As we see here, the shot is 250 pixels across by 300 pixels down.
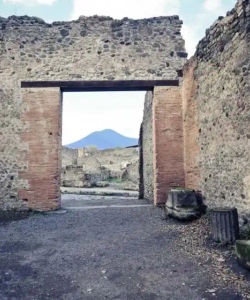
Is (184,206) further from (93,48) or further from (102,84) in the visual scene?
(93,48)

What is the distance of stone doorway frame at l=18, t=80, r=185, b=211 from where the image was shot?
771cm

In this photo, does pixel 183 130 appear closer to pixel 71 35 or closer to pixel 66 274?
pixel 71 35

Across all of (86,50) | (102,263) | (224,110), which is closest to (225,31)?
(224,110)

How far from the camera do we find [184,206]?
19.8ft

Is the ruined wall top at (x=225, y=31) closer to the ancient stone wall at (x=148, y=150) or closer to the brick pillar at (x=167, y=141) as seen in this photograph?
the brick pillar at (x=167, y=141)

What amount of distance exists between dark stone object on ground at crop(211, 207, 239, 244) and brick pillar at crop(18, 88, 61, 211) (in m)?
4.61

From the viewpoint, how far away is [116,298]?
9.46ft

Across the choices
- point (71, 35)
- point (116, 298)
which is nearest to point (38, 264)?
point (116, 298)

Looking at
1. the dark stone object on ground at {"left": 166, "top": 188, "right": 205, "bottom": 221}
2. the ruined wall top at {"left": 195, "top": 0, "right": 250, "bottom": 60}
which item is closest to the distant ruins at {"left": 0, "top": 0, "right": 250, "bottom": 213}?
the ruined wall top at {"left": 195, "top": 0, "right": 250, "bottom": 60}

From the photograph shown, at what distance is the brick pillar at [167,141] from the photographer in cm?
780

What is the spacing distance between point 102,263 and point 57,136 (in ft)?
15.6

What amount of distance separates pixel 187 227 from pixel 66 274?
109 inches

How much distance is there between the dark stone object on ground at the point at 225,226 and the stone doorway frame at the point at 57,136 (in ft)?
10.9

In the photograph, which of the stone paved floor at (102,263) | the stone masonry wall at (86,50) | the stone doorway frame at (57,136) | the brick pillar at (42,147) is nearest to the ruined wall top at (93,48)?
the stone masonry wall at (86,50)
